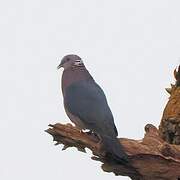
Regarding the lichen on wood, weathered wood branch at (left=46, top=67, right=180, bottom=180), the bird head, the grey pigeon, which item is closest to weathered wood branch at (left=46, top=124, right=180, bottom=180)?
weathered wood branch at (left=46, top=67, right=180, bottom=180)

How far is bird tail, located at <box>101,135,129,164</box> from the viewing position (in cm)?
1059

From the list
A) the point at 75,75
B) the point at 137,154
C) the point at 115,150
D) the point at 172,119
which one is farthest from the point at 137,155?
the point at 75,75

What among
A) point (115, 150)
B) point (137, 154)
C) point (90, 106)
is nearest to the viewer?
point (115, 150)

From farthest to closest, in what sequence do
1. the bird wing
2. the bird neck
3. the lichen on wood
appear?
1. the bird neck
2. the lichen on wood
3. the bird wing

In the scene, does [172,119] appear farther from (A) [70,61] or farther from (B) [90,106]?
(A) [70,61]

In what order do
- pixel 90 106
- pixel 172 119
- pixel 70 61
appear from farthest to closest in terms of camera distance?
pixel 70 61 → pixel 172 119 → pixel 90 106

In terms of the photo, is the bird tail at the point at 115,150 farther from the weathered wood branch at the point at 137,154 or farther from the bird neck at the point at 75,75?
the bird neck at the point at 75,75

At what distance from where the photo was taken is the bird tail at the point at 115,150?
10594 mm

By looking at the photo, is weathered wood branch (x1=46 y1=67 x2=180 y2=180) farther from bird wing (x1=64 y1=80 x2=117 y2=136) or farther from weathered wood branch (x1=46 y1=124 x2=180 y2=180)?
bird wing (x1=64 y1=80 x2=117 y2=136)

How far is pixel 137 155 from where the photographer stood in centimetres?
1075

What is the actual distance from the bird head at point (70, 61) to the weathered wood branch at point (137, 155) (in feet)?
4.60

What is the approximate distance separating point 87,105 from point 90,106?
0.07 meters

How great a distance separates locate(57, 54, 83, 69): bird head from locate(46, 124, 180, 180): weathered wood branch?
1.40m

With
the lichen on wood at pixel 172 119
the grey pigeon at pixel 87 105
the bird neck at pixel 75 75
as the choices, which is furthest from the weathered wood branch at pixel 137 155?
the bird neck at pixel 75 75
